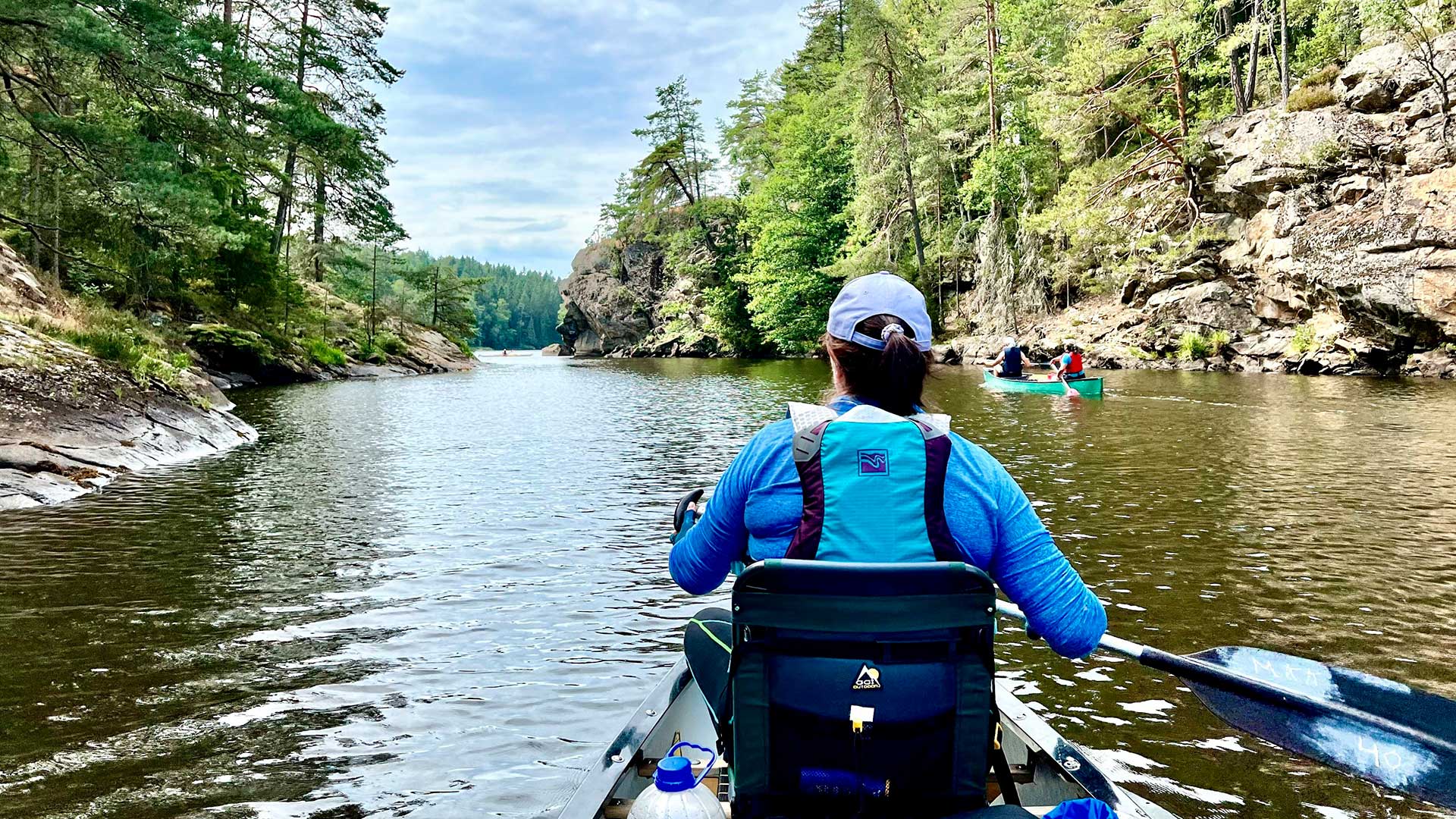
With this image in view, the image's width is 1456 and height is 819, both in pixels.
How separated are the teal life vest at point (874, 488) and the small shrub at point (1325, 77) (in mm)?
36601

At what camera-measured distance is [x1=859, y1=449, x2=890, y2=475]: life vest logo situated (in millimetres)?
2166

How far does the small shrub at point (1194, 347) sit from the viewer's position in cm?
3172

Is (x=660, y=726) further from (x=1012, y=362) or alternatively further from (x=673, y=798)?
(x=1012, y=362)

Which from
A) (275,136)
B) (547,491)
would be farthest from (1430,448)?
(275,136)

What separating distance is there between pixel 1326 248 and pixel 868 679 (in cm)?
3107

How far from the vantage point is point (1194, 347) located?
31891 millimetres

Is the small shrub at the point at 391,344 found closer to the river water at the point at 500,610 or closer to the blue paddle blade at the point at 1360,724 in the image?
the river water at the point at 500,610

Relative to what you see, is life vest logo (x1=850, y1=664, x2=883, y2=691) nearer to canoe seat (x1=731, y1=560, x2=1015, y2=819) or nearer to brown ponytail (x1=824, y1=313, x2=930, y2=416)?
canoe seat (x1=731, y1=560, x2=1015, y2=819)

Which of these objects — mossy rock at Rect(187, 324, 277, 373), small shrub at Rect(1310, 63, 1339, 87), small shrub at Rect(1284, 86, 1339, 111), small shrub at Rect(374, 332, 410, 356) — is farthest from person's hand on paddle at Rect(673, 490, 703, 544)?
small shrub at Rect(374, 332, 410, 356)

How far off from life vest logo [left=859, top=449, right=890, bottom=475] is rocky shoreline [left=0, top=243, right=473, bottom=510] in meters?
11.9

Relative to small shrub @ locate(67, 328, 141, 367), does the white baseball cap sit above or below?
below

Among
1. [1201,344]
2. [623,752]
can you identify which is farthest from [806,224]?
[623,752]

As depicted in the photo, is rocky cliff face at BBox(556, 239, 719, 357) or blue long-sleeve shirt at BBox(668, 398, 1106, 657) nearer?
blue long-sleeve shirt at BBox(668, 398, 1106, 657)

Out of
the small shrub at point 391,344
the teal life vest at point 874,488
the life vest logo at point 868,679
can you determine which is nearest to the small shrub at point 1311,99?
the teal life vest at point 874,488
